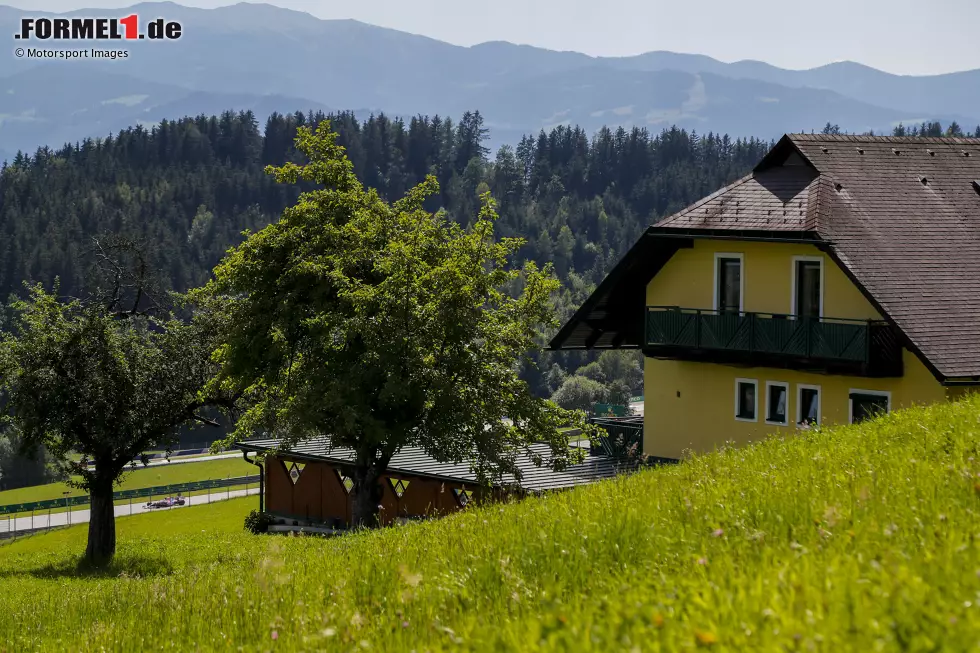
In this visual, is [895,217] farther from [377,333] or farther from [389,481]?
[389,481]

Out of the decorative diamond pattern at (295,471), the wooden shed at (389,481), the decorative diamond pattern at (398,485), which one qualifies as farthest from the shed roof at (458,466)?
the decorative diamond pattern at (295,471)

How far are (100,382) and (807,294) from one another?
2096 cm

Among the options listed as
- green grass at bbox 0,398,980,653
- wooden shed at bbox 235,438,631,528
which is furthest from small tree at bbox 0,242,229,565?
green grass at bbox 0,398,980,653

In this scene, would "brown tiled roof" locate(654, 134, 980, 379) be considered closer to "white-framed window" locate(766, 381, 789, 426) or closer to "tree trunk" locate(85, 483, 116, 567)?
"white-framed window" locate(766, 381, 789, 426)

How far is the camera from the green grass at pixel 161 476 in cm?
14400

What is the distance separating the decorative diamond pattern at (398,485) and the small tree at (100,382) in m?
6.66

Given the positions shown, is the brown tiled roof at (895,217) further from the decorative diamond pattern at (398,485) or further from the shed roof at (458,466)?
the decorative diamond pattern at (398,485)

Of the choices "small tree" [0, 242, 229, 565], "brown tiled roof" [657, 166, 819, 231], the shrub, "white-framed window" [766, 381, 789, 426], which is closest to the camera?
"brown tiled roof" [657, 166, 819, 231]

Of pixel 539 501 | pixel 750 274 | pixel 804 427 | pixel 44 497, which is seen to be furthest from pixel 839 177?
pixel 44 497

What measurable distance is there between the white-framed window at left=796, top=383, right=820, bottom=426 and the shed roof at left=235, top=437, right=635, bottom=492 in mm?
5310

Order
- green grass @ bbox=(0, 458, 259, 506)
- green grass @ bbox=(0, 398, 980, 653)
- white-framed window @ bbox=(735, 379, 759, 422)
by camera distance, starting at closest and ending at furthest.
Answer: green grass @ bbox=(0, 398, 980, 653)
white-framed window @ bbox=(735, 379, 759, 422)
green grass @ bbox=(0, 458, 259, 506)

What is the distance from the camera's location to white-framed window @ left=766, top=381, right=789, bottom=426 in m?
34.3

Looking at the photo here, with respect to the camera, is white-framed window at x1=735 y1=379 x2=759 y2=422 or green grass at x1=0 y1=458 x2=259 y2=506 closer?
white-framed window at x1=735 y1=379 x2=759 y2=422

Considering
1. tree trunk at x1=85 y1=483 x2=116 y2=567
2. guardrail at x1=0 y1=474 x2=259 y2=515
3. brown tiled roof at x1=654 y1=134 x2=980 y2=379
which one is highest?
brown tiled roof at x1=654 y1=134 x2=980 y2=379
